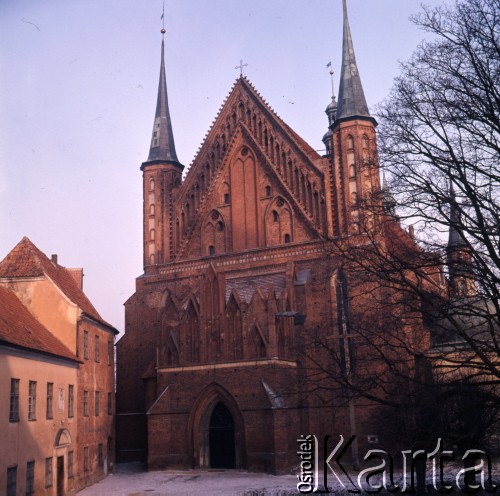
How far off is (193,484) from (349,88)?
21.1 m

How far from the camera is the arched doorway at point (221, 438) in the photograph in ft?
105

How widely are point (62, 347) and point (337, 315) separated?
1249 centimetres

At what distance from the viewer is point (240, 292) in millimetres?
34656

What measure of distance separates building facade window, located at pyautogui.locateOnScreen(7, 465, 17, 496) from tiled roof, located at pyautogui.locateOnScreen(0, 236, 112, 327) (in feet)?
29.6

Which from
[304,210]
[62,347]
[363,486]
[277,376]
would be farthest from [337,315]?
[62,347]

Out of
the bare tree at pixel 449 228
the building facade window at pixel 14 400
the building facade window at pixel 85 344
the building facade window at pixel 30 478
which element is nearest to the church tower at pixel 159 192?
the building facade window at pixel 85 344

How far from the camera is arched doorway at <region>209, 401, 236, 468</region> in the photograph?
32.0 meters

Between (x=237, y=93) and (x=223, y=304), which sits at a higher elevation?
(x=237, y=93)

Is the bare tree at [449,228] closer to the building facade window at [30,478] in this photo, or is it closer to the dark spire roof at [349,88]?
the building facade window at [30,478]

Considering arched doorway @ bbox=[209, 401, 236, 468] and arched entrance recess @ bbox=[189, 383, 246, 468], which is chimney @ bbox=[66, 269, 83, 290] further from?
arched doorway @ bbox=[209, 401, 236, 468]

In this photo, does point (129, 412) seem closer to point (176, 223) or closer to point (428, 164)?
point (176, 223)

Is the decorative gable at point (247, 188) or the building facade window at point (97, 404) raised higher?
the decorative gable at point (247, 188)

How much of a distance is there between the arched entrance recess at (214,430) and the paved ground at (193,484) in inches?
38.9

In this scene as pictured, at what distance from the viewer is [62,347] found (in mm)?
28156
